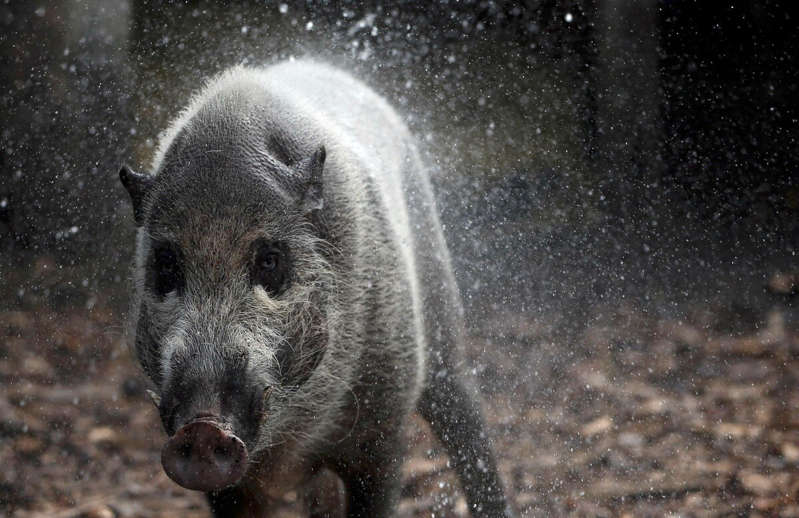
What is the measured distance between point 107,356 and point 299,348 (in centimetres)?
322

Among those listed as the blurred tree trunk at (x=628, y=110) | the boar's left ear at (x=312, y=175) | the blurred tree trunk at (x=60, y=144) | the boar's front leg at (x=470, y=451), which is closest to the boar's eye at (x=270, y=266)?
the boar's left ear at (x=312, y=175)

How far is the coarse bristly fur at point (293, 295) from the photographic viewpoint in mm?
1832

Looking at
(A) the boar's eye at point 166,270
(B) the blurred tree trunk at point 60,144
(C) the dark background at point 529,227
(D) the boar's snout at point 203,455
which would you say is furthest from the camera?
(B) the blurred tree trunk at point 60,144

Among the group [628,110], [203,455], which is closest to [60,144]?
[628,110]

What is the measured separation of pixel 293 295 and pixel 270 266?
0.10 metres

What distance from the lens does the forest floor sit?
11.0 feet

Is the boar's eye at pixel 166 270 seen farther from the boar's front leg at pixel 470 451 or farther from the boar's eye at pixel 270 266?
the boar's front leg at pixel 470 451

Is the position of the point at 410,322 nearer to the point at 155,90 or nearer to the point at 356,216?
the point at 356,216

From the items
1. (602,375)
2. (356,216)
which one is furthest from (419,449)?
(356,216)

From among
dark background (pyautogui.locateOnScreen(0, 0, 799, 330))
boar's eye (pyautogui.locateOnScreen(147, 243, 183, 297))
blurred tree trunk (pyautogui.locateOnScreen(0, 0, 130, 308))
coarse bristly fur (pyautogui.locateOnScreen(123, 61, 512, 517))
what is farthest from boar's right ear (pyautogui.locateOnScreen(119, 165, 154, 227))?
blurred tree trunk (pyautogui.locateOnScreen(0, 0, 130, 308))

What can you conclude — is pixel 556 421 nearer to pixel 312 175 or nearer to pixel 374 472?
pixel 374 472

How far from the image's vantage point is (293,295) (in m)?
2.02

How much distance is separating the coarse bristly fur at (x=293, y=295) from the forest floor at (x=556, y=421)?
955mm

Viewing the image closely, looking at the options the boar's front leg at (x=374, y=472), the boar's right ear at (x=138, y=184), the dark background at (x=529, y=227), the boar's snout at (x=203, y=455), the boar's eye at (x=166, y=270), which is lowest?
the boar's snout at (x=203, y=455)
